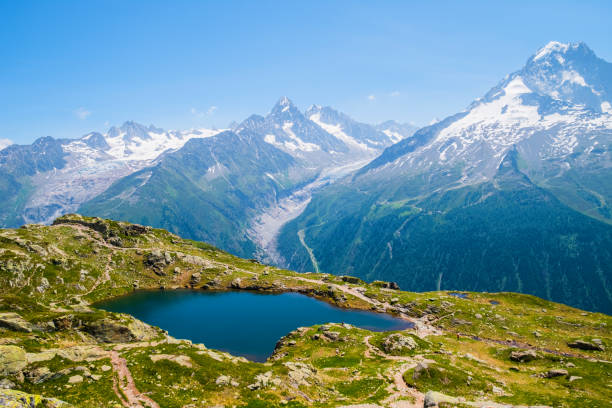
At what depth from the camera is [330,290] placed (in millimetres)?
139750

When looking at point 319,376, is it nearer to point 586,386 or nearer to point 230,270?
point 586,386

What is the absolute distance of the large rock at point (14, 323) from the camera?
5547cm

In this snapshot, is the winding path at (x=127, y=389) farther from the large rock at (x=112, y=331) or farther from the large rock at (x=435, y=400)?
the large rock at (x=435, y=400)

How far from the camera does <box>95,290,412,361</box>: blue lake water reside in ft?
309

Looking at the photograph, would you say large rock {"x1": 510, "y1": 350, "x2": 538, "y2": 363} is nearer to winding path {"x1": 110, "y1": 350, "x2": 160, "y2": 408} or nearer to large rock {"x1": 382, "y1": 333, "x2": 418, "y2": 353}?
large rock {"x1": 382, "y1": 333, "x2": 418, "y2": 353}

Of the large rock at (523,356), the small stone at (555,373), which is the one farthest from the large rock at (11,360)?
the large rock at (523,356)

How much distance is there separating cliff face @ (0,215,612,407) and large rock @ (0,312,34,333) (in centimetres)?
25

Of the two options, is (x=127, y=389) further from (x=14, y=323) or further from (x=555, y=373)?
(x=555, y=373)

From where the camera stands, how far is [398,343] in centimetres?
7156

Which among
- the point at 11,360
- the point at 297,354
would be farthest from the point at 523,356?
the point at 11,360

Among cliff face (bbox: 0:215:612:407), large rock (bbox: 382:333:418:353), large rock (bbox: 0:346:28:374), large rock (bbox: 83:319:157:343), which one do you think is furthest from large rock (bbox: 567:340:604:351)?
large rock (bbox: 0:346:28:374)

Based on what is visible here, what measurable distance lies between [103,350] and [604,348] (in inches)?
4140

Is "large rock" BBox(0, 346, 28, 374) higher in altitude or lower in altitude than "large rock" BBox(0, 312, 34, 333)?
higher

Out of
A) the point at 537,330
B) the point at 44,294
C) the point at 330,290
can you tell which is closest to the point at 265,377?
the point at 537,330
